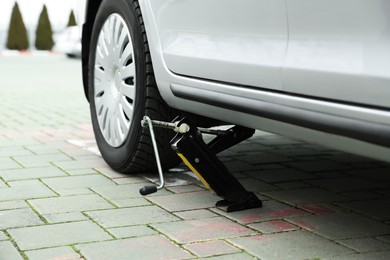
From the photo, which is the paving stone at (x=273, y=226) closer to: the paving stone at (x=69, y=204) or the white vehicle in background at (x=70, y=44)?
the paving stone at (x=69, y=204)

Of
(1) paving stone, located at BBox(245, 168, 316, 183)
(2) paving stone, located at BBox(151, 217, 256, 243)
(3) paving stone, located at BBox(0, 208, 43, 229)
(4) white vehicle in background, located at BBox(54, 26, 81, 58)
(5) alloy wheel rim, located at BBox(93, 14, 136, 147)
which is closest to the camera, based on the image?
(2) paving stone, located at BBox(151, 217, 256, 243)

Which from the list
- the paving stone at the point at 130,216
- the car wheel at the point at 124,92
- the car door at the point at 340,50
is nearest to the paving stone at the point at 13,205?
the paving stone at the point at 130,216

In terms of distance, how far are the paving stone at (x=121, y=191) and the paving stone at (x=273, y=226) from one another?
0.66 m

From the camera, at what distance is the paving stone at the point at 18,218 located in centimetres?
274

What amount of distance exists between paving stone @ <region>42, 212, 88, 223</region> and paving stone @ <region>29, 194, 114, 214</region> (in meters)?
0.05

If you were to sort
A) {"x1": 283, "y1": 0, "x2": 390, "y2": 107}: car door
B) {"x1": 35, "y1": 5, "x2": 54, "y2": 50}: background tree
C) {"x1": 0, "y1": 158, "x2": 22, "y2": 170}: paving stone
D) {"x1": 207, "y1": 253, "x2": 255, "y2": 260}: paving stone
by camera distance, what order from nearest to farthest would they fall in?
1. {"x1": 283, "y1": 0, "x2": 390, "y2": 107}: car door
2. {"x1": 207, "y1": 253, "x2": 255, "y2": 260}: paving stone
3. {"x1": 0, "y1": 158, "x2": 22, "y2": 170}: paving stone
4. {"x1": 35, "y1": 5, "x2": 54, "y2": 50}: background tree

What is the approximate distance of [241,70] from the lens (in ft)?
8.41

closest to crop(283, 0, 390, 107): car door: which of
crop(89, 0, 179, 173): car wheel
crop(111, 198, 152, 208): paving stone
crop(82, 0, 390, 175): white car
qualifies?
crop(82, 0, 390, 175): white car

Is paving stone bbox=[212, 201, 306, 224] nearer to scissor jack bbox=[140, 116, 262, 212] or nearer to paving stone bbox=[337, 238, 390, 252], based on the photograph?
scissor jack bbox=[140, 116, 262, 212]

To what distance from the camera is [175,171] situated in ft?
12.4

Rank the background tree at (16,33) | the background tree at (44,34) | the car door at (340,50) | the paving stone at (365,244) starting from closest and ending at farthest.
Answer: the car door at (340,50)
the paving stone at (365,244)
the background tree at (16,33)
the background tree at (44,34)

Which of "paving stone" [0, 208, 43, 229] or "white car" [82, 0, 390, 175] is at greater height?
"white car" [82, 0, 390, 175]

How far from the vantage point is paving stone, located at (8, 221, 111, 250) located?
8.21ft

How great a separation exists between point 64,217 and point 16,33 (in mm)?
24773
